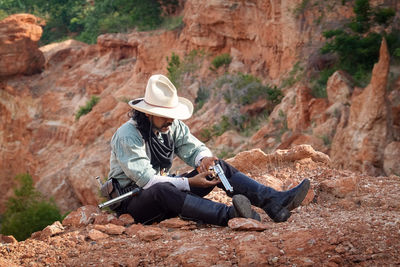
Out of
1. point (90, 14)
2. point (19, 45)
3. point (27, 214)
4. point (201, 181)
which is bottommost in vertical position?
point (27, 214)

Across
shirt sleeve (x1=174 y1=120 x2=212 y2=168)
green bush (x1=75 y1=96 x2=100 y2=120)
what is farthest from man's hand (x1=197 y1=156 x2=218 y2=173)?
green bush (x1=75 y1=96 x2=100 y2=120)

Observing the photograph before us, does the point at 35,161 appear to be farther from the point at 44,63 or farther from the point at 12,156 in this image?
the point at 44,63

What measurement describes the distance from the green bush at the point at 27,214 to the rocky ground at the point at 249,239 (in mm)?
12691

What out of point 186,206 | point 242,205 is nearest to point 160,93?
point 186,206

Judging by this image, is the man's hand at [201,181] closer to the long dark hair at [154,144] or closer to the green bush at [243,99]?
the long dark hair at [154,144]

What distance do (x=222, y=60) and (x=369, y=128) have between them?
959 centimetres

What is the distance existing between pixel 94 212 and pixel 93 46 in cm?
2236

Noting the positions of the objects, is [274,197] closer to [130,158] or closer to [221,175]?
[221,175]

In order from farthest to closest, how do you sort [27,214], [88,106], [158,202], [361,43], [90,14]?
1. [90,14]
2. [88,106]
3. [27,214]
4. [361,43]
5. [158,202]

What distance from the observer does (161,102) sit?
4.28 m

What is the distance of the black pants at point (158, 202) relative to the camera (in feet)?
13.2

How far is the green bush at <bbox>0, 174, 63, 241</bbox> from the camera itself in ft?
54.1

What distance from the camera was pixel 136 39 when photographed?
75.3ft

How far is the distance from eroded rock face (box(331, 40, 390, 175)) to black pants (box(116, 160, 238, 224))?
5075 mm
